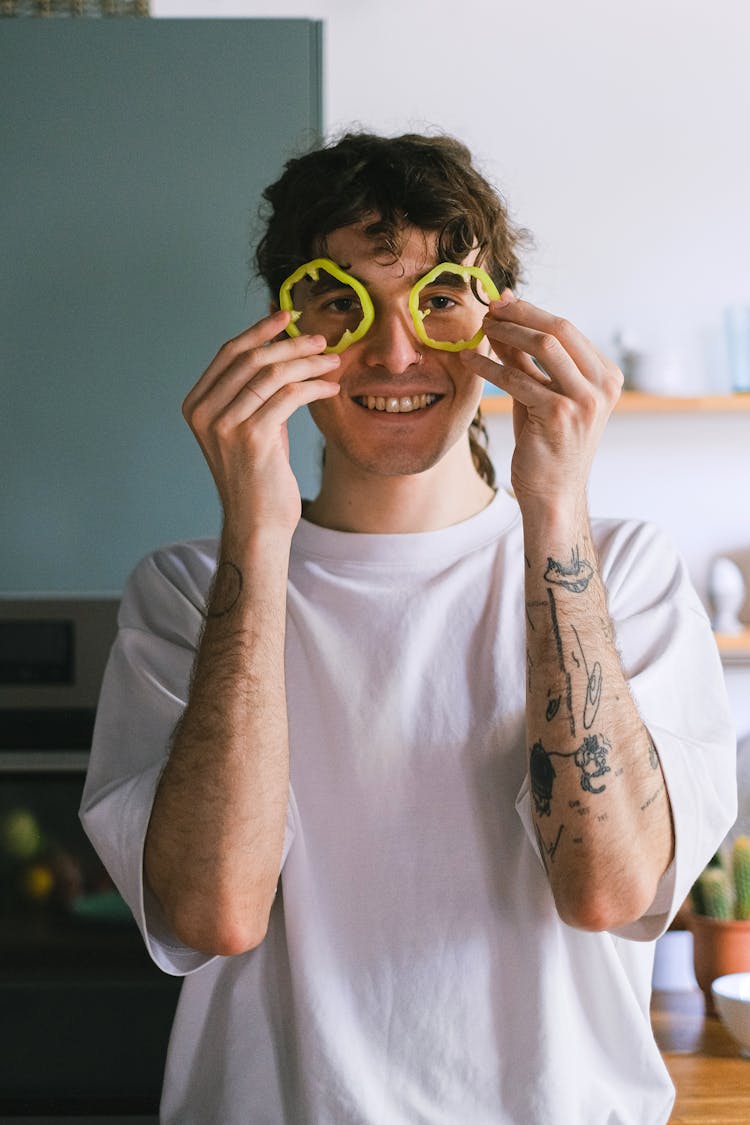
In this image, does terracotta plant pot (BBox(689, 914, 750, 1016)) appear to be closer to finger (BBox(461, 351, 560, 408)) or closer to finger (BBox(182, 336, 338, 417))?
finger (BBox(461, 351, 560, 408))

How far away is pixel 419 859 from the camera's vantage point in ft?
4.11

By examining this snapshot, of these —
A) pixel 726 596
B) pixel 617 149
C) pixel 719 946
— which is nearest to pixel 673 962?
pixel 719 946

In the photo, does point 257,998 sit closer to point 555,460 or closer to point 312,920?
point 312,920

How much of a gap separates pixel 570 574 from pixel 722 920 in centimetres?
90

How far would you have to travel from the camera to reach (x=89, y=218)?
1738mm

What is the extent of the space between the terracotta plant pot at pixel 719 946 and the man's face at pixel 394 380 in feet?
3.19

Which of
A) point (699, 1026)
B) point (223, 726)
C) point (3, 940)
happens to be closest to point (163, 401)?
point (223, 726)

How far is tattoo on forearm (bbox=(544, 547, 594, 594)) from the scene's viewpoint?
4.01ft

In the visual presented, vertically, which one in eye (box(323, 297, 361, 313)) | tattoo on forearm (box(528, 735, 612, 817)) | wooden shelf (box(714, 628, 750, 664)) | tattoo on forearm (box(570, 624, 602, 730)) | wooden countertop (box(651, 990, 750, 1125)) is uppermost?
eye (box(323, 297, 361, 313))

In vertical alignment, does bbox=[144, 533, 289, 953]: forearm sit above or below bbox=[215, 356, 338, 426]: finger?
below

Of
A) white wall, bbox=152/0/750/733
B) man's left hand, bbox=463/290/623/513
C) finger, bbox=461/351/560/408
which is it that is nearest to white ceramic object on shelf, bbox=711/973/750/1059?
man's left hand, bbox=463/290/623/513

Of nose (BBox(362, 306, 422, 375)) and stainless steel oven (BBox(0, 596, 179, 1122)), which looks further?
stainless steel oven (BBox(0, 596, 179, 1122))

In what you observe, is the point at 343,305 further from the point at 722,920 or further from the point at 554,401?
the point at 722,920

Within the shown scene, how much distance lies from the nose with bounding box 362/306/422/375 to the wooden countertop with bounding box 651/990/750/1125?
1.00 m
